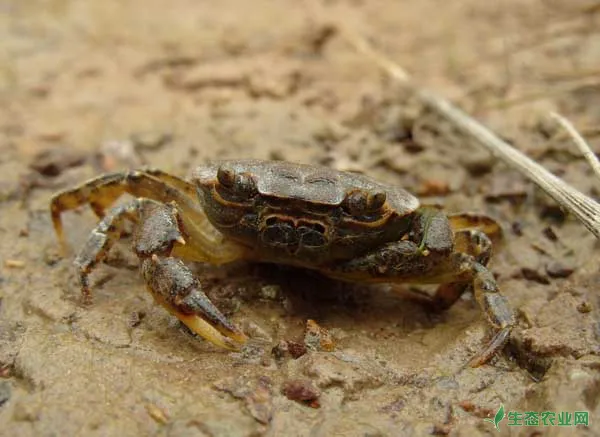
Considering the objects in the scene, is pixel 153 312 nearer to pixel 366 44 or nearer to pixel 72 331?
pixel 72 331

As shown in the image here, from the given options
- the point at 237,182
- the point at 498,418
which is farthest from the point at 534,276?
the point at 237,182

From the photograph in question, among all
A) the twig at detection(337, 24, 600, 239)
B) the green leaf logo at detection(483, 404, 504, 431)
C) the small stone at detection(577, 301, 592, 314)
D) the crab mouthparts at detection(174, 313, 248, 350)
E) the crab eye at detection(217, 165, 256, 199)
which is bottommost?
the green leaf logo at detection(483, 404, 504, 431)

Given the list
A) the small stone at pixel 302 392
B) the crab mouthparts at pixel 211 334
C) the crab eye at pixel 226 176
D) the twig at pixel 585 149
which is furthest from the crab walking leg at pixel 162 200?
the twig at pixel 585 149

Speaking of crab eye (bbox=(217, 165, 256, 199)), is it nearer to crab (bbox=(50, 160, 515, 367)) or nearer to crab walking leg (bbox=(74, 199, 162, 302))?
crab (bbox=(50, 160, 515, 367))

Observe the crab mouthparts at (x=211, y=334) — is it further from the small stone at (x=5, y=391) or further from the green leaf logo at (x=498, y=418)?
the green leaf logo at (x=498, y=418)

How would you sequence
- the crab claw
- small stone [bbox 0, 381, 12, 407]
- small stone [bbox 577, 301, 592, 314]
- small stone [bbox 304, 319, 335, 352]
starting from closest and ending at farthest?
1. small stone [bbox 0, 381, 12, 407]
2. the crab claw
3. small stone [bbox 304, 319, 335, 352]
4. small stone [bbox 577, 301, 592, 314]

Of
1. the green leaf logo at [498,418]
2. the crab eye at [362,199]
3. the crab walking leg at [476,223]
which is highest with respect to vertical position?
the crab eye at [362,199]

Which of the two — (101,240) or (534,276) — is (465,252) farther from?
(101,240)

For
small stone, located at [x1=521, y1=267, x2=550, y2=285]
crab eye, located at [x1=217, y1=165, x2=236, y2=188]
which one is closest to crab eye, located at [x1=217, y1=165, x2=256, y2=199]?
crab eye, located at [x1=217, y1=165, x2=236, y2=188]
